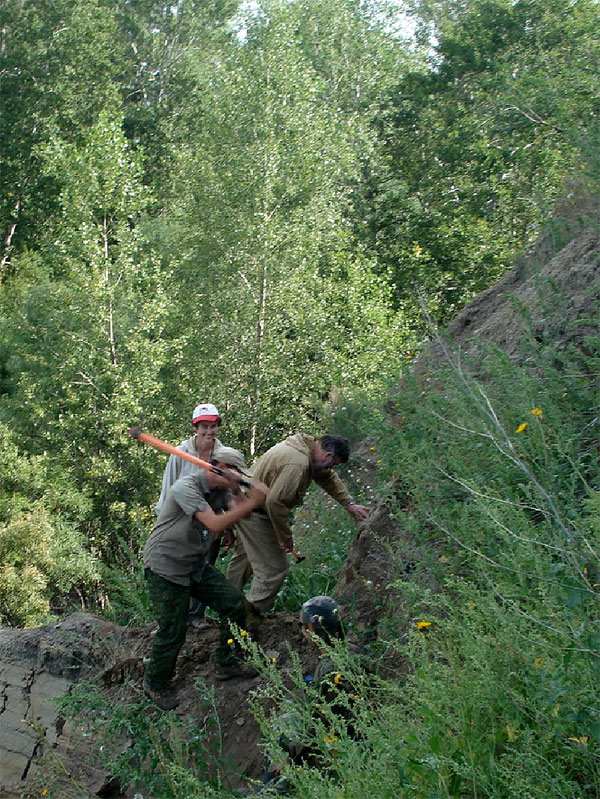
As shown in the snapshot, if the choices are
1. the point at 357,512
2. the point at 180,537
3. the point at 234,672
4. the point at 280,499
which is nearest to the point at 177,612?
the point at 180,537

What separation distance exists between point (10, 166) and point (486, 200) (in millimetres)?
14167

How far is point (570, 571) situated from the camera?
356 centimetres

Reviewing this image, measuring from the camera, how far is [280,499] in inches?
261

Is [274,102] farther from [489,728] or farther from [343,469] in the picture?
[489,728]

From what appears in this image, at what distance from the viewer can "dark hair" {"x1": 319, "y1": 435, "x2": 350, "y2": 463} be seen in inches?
260

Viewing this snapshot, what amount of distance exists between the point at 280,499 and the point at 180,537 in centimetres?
82

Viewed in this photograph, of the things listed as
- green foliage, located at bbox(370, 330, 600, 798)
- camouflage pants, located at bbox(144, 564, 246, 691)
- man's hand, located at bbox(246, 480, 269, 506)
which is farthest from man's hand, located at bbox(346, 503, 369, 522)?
green foliage, located at bbox(370, 330, 600, 798)

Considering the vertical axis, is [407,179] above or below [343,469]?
above

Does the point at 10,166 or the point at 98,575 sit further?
the point at 10,166

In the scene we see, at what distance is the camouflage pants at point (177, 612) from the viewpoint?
615 centimetres

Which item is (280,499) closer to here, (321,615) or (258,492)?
(258,492)

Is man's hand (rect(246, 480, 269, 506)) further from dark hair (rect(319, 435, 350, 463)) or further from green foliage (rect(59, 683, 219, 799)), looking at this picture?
green foliage (rect(59, 683, 219, 799))

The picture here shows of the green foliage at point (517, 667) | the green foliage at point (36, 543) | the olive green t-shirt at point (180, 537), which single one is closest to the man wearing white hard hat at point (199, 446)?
the olive green t-shirt at point (180, 537)

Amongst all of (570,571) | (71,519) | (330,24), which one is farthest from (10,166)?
(570,571)
